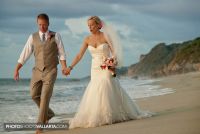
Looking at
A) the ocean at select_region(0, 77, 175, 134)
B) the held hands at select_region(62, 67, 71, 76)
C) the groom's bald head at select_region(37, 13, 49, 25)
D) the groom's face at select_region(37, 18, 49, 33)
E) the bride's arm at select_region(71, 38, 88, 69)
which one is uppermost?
the groom's bald head at select_region(37, 13, 49, 25)

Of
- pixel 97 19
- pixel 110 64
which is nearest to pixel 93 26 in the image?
pixel 97 19

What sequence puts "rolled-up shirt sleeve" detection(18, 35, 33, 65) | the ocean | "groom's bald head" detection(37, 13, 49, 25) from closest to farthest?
"groom's bald head" detection(37, 13, 49, 25)
"rolled-up shirt sleeve" detection(18, 35, 33, 65)
the ocean

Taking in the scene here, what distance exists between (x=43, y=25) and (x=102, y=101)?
1.85 meters

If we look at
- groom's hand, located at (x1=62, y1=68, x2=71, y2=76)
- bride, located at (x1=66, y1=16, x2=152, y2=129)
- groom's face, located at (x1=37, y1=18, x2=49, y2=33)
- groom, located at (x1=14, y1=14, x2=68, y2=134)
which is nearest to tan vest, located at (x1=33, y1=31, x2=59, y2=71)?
groom, located at (x1=14, y1=14, x2=68, y2=134)

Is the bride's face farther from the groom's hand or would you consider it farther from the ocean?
the ocean

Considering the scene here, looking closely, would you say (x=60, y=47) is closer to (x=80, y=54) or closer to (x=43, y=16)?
(x=43, y=16)

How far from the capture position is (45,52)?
728 centimetres

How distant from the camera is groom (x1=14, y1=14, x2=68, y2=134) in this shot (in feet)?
23.8

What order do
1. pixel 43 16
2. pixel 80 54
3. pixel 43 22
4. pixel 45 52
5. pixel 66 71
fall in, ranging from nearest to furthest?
pixel 43 16 → pixel 43 22 → pixel 45 52 → pixel 66 71 → pixel 80 54

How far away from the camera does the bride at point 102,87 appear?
317 inches

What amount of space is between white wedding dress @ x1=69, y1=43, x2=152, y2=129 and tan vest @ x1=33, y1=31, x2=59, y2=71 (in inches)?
45.0

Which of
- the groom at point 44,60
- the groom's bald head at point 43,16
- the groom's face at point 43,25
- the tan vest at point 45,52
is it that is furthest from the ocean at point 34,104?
the groom's bald head at point 43,16

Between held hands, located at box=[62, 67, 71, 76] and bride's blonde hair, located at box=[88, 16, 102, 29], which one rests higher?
bride's blonde hair, located at box=[88, 16, 102, 29]

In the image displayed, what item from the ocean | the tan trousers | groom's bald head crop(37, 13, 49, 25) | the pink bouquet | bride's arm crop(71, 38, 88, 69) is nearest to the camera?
groom's bald head crop(37, 13, 49, 25)
